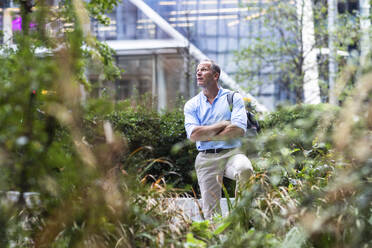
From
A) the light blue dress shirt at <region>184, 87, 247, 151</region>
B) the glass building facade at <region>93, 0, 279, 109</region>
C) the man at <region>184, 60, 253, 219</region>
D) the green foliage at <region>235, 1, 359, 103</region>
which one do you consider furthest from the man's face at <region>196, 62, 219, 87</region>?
the glass building facade at <region>93, 0, 279, 109</region>

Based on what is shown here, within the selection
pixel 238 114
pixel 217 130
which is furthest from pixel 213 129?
pixel 238 114

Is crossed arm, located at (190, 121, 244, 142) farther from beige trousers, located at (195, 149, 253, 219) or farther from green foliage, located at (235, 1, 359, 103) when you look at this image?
green foliage, located at (235, 1, 359, 103)

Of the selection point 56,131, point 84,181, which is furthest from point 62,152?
point 84,181

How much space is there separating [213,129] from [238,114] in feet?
0.96

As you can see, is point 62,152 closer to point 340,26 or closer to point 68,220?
point 68,220

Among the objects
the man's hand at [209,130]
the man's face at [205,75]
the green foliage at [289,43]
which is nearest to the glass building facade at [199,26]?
the green foliage at [289,43]

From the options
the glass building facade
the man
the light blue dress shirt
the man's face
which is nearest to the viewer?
the man

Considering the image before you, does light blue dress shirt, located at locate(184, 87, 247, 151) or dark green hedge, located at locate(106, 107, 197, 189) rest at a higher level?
light blue dress shirt, located at locate(184, 87, 247, 151)

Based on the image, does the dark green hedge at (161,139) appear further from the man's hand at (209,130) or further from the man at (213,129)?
the man's hand at (209,130)

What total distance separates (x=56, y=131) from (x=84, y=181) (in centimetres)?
25

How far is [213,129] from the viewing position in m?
4.60

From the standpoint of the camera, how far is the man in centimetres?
445

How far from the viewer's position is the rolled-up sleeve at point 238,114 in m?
4.59

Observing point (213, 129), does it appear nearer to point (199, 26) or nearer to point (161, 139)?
point (161, 139)
